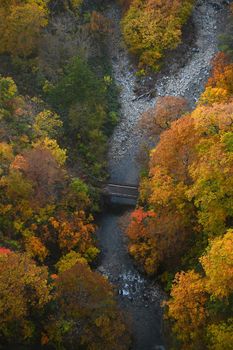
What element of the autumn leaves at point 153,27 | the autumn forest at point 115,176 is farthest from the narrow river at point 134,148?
the autumn leaves at point 153,27

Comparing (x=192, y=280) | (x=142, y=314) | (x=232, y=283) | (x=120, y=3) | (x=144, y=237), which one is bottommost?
(x=142, y=314)

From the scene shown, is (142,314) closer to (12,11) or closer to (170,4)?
(12,11)

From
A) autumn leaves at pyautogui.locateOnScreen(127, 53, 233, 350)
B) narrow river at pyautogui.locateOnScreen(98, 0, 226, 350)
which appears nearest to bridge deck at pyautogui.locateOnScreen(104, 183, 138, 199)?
narrow river at pyautogui.locateOnScreen(98, 0, 226, 350)

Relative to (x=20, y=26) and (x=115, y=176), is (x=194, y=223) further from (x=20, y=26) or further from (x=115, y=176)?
(x=20, y=26)

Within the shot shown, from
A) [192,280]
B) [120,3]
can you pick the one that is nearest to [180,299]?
[192,280]

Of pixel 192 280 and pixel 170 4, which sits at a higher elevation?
pixel 170 4

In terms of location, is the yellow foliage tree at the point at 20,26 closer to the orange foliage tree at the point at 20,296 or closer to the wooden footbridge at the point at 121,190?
the wooden footbridge at the point at 121,190

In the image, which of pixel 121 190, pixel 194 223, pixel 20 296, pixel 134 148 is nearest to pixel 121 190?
pixel 121 190
